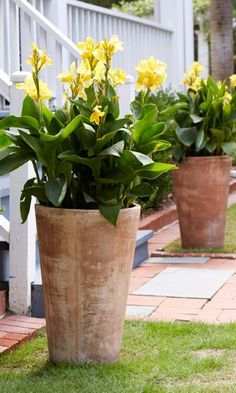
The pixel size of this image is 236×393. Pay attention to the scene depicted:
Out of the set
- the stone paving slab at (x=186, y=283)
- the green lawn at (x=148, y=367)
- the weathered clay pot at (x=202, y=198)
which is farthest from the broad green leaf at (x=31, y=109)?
the weathered clay pot at (x=202, y=198)

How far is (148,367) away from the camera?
13.0 ft

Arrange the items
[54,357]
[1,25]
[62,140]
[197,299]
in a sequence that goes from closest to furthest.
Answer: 1. [62,140]
2. [54,357]
3. [197,299]
4. [1,25]

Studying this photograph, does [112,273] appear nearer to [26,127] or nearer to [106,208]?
[106,208]

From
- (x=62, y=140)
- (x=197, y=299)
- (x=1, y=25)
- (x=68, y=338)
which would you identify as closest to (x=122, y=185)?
(x=62, y=140)

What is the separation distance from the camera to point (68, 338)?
3.97 metres

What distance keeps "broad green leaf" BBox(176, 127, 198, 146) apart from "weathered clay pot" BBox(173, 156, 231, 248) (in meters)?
0.17

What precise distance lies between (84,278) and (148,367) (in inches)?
22.5

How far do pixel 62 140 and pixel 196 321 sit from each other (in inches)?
65.3

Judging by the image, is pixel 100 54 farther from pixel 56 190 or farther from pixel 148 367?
pixel 148 367

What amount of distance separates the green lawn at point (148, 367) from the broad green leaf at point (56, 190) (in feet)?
2.85

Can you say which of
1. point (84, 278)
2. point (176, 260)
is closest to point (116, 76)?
point (84, 278)

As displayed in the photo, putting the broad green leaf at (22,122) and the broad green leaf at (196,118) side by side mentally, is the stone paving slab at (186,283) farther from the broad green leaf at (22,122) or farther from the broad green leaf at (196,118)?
the broad green leaf at (22,122)

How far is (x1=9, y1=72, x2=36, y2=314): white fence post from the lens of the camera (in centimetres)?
480

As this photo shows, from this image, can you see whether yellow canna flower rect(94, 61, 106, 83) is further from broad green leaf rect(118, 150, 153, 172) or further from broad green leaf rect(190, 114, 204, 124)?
broad green leaf rect(190, 114, 204, 124)
